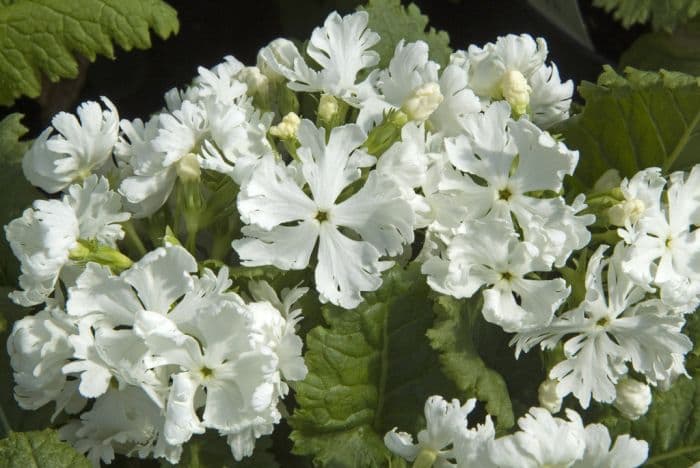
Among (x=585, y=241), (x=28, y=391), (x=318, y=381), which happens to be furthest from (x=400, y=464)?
(x=28, y=391)

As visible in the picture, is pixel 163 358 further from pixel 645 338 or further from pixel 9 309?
pixel 645 338

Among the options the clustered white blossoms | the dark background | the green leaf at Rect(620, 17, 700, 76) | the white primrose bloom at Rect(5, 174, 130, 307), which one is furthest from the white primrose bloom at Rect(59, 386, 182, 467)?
the green leaf at Rect(620, 17, 700, 76)

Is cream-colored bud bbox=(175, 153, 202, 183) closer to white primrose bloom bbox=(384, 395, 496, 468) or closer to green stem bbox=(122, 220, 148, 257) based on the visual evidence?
green stem bbox=(122, 220, 148, 257)

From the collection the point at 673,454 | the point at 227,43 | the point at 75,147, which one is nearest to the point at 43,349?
the point at 75,147

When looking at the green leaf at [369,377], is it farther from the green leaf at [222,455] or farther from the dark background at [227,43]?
the dark background at [227,43]

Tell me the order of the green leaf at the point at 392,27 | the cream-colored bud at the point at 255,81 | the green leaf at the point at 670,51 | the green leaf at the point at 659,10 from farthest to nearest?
the green leaf at the point at 670,51, the green leaf at the point at 659,10, the green leaf at the point at 392,27, the cream-colored bud at the point at 255,81

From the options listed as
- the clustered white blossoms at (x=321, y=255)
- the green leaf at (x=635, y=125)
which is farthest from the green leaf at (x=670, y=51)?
the clustered white blossoms at (x=321, y=255)
